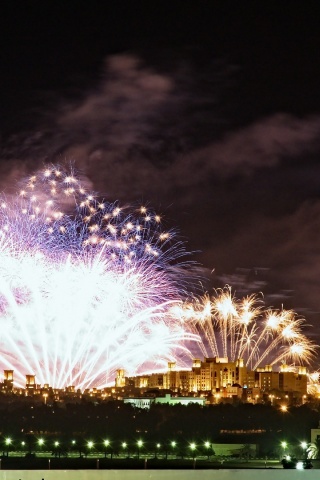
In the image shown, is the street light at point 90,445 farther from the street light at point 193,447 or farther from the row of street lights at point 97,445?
the street light at point 193,447

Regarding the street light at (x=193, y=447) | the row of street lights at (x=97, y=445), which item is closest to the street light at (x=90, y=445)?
the row of street lights at (x=97, y=445)

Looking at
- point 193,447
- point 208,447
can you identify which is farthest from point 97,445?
point 208,447

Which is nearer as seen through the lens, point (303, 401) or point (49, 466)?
point (49, 466)

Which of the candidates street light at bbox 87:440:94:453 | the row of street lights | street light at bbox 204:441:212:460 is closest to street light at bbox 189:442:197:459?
the row of street lights

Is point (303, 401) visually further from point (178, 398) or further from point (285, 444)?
point (285, 444)

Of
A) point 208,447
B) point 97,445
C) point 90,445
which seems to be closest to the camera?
point 208,447

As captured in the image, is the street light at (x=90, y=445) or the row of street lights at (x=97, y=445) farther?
the street light at (x=90, y=445)

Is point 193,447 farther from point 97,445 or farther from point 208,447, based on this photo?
point 97,445

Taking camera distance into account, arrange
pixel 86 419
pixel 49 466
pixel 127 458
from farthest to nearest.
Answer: pixel 86 419, pixel 127 458, pixel 49 466

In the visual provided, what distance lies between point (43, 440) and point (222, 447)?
20270 mm

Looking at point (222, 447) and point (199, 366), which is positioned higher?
point (199, 366)

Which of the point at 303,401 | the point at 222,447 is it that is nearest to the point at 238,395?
the point at 303,401

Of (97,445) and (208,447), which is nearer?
(208,447)

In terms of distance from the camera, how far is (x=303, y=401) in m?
170
